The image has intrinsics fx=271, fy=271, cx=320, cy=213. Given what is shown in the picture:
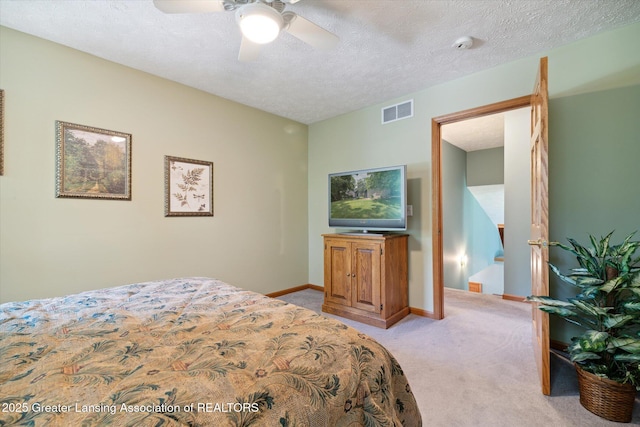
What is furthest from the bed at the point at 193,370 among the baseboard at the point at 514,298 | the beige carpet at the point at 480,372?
the baseboard at the point at 514,298

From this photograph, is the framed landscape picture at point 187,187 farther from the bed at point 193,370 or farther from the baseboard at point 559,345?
the baseboard at point 559,345

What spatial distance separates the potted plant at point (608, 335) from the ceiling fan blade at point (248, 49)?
2558mm

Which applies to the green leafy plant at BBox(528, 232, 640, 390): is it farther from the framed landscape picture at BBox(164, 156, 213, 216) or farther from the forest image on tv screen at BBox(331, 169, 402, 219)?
the framed landscape picture at BBox(164, 156, 213, 216)

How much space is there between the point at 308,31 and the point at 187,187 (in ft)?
6.83

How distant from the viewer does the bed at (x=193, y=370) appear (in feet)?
2.10

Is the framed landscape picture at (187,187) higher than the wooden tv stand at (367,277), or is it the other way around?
the framed landscape picture at (187,187)

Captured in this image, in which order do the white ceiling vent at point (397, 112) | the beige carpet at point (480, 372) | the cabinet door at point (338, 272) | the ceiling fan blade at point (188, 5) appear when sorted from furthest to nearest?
the white ceiling vent at point (397, 112)
the cabinet door at point (338, 272)
the beige carpet at point (480, 372)
the ceiling fan blade at point (188, 5)

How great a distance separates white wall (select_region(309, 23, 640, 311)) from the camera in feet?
7.03

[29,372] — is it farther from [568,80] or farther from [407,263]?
[568,80]

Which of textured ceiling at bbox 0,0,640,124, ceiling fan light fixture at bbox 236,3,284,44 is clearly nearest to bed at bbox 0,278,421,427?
ceiling fan light fixture at bbox 236,3,284,44

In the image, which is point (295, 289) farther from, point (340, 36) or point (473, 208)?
point (473, 208)

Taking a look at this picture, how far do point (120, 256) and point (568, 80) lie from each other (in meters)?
4.26

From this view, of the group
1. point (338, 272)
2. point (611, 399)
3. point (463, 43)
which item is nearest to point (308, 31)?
point (463, 43)

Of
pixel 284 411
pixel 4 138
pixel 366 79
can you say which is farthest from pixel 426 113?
pixel 4 138
